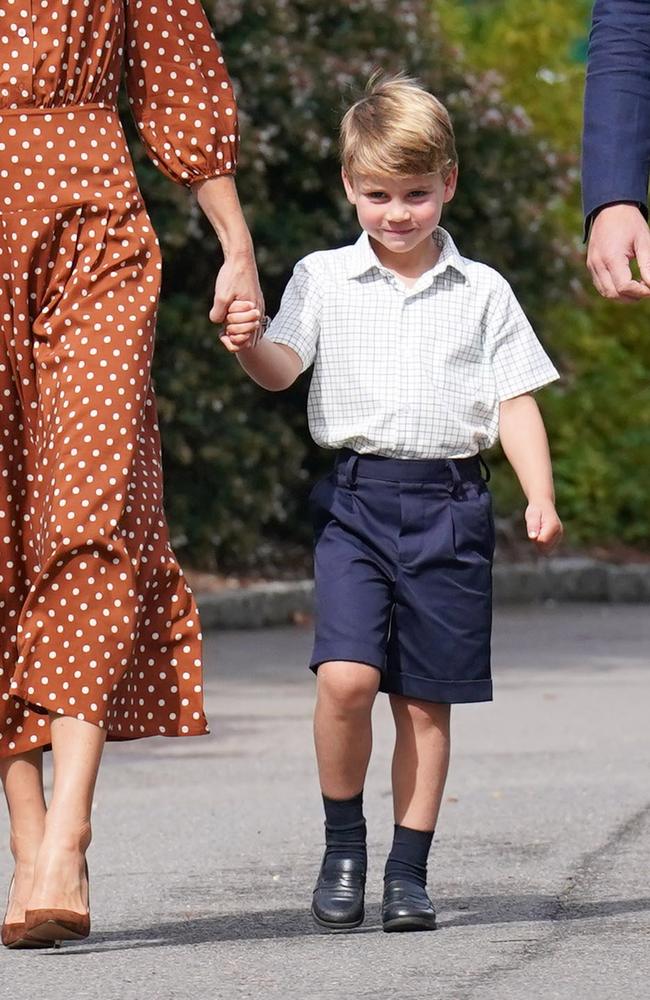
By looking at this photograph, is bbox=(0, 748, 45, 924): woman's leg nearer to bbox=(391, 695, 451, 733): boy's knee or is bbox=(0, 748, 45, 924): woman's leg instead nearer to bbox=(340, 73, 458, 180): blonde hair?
bbox=(391, 695, 451, 733): boy's knee

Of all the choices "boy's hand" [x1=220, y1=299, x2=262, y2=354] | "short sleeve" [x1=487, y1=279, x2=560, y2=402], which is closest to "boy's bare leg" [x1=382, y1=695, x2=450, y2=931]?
"short sleeve" [x1=487, y1=279, x2=560, y2=402]

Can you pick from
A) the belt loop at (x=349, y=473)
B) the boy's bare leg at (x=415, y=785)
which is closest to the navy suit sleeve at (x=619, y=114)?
the belt loop at (x=349, y=473)

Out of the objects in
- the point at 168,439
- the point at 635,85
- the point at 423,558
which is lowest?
the point at 168,439

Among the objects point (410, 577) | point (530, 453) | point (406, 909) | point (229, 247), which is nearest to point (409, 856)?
point (406, 909)

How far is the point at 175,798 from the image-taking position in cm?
578

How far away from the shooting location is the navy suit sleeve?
313 cm

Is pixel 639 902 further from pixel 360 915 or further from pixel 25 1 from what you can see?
pixel 25 1

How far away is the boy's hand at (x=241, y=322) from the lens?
373cm

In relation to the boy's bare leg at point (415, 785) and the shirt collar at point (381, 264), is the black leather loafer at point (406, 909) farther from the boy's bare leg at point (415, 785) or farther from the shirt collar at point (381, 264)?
the shirt collar at point (381, 264)

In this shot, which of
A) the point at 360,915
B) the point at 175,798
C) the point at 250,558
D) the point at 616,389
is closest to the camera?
the point at 360,915

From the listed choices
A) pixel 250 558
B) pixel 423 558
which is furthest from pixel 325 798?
pixel 250 558

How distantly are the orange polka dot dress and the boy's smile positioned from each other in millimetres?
293

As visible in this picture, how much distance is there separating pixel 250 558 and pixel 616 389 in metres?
3.82

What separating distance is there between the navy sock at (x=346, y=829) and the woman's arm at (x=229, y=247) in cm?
93
